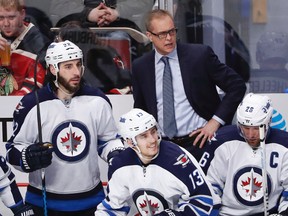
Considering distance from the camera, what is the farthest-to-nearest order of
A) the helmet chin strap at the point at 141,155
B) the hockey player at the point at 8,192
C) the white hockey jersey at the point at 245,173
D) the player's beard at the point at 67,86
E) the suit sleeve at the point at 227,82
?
the suit sleeve at the point at 227,82, the player's beard at the point at 67,86, the hockey player at the point at 8,192, the white hockey jersey at the point at 245,173, the helmet chin strap at the point at 141,155

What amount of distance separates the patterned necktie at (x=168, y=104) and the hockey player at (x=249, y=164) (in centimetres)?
38

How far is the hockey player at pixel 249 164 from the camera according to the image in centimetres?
555

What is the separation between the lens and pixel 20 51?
6594mm

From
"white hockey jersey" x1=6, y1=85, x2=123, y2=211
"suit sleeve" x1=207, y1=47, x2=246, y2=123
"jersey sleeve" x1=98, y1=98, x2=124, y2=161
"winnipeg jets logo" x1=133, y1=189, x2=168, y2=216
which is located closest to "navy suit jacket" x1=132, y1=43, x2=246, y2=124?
"suit sleeve" x1=207, y1=47, x2=246, y2=123

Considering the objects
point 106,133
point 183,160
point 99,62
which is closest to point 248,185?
point 183,160

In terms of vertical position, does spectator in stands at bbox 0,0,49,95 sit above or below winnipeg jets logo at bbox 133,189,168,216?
above

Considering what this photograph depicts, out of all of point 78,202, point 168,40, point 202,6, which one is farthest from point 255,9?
point 78,202

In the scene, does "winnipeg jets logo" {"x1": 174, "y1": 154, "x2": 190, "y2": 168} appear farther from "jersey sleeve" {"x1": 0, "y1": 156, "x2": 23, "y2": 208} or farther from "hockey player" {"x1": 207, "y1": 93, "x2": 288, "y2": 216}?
"jersey sleeve" {"x1": 0, "y1": 156, "x2": 23, "y2": 208}

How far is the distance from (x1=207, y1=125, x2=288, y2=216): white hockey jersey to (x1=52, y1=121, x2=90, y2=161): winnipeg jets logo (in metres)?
0.75

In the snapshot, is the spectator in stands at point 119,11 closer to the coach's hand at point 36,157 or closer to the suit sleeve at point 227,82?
the suit sleeve at point 227,82

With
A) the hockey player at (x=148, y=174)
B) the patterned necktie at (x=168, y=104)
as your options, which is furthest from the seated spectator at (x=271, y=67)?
the hockey player at (x=148, y=174)

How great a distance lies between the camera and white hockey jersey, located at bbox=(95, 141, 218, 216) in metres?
5.36

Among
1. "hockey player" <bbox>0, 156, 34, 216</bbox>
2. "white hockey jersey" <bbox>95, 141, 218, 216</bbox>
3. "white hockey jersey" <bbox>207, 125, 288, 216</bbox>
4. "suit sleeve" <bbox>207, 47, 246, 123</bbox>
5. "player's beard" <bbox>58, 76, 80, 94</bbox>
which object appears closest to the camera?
"white hockey jersey" <bbox>95, 141, 218, 216</bbox>

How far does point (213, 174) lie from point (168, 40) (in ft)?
2.73
